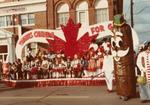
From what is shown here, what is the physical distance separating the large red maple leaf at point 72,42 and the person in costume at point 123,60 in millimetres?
9578

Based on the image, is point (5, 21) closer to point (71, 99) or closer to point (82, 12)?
point (82, 12)

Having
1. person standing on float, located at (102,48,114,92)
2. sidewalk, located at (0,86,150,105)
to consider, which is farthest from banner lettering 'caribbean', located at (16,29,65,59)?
person standing on float, located at (102,48,114,92)

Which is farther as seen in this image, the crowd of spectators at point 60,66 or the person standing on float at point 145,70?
the crowd of spectators at point 60,66

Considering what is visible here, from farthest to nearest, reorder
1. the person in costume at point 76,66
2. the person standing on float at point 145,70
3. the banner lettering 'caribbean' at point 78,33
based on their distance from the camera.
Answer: the banner lettering 'caribbean' at point 78,33 < the person in costume at point 76,66 < the person standing on float at point 145,70

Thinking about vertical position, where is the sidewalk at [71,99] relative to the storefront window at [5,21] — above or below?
below

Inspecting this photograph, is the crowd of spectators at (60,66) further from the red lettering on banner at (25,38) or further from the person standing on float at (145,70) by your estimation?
the person standing on float at (145,70)

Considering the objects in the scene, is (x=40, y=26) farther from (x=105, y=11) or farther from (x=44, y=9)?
(x=105, y=11)

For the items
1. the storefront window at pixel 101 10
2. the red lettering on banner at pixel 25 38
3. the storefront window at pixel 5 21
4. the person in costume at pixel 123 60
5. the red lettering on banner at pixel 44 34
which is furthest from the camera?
the storefront window at pixel 5 21

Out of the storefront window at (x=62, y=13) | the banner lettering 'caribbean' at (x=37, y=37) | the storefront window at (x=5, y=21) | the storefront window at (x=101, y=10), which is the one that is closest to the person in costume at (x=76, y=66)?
the banner lettering 'caribbean' at (x=37, y=37)

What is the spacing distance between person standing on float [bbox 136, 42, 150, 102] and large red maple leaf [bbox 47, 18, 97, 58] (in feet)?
34.9

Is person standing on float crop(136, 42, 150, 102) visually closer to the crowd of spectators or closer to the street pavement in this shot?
the street pavement

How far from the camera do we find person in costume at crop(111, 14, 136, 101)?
50.7ft

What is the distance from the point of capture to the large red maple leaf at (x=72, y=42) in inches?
1004

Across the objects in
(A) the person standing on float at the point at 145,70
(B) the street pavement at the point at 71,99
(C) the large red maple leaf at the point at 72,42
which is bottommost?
(B) the street pavement at the point at 71,99
